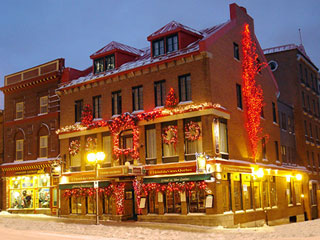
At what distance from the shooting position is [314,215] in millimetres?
44750

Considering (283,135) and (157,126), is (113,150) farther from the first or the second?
(283,135)

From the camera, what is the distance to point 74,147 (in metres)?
35.9

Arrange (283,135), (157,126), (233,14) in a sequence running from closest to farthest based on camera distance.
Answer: (157,126) < (233,14) < (283,135)

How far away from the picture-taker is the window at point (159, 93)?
31.3m

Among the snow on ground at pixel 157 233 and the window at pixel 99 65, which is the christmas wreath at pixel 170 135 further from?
the window at pixel 99 65

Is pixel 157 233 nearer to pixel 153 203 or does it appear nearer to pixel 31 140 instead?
pixel 153 203

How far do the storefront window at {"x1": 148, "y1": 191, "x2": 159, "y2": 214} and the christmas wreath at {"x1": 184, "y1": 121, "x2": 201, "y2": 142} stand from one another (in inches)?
188

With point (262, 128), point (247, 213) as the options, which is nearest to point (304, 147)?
point (262, 128)

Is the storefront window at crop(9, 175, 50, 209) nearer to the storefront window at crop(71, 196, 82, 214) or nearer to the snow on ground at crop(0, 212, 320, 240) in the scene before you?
the storefront window at crop(71, 196, 82, 214)

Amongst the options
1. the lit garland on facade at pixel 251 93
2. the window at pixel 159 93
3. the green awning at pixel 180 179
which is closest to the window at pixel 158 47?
the window at pixel 159 93

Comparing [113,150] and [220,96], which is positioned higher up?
[220,96]

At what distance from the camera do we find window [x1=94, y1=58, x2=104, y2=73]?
36625 millimetres

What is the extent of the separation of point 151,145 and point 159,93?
12.8 ft

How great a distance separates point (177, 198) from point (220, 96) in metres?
7.73
